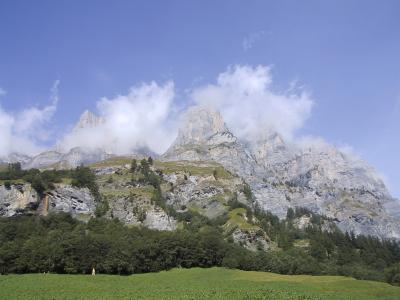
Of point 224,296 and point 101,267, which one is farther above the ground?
point 101,267

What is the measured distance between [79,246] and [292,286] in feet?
244

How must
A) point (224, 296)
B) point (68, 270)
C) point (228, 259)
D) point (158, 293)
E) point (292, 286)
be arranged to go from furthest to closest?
1. point (228, 259)
2. point (68, 270)
3. point (292, 286)
4. point (158, 293)
5. point (224, 296)

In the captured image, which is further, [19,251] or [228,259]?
[228,259]

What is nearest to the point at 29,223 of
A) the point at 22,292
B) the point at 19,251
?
the point at 19,251

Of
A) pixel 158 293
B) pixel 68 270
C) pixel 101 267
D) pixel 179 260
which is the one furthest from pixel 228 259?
pixel 158 293

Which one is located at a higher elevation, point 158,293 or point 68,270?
point 68,270

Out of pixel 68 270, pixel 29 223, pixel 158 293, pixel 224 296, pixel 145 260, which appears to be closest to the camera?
pixel 224 296

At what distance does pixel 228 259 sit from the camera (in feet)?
514

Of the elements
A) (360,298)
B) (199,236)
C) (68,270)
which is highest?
(199,236)

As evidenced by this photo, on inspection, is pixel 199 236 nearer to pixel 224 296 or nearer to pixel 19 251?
pixel 19 251

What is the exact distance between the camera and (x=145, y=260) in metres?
146

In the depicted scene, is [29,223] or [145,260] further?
[29,223]

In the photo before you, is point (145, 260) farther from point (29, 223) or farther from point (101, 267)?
point (29, 223)

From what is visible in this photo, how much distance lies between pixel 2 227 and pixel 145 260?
2813 inches
